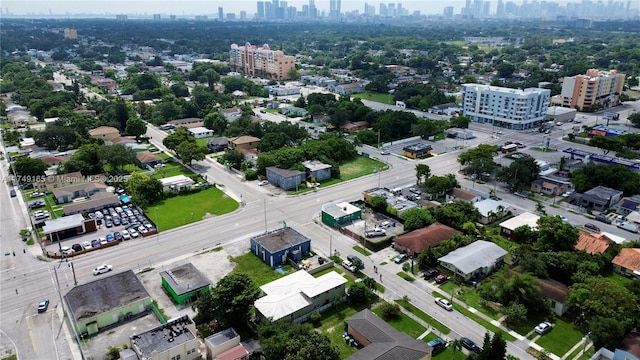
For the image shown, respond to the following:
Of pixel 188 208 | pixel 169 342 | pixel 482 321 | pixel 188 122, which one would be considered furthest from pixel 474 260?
pixel 188 122

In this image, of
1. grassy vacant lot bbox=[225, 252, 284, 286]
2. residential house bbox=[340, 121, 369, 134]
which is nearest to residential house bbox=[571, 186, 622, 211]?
grassy vacant lot bbox=[225, 252, 284, 286]

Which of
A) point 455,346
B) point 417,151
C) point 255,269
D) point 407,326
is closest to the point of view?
point 455,346

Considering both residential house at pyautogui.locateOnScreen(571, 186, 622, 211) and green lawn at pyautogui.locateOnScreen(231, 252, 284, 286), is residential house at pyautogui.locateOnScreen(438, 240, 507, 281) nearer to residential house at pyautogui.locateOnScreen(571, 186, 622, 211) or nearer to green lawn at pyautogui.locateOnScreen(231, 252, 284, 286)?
green lawn at pyautogui.locateOnScreen(231, 252, 284, 286)

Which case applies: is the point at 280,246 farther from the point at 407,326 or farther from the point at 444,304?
the point at 444,304

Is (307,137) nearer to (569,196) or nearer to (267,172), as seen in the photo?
(267,172)

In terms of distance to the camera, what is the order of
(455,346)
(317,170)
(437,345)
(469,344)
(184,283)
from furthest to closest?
(317,170), (184,283), (469,344), (437,345), (455,346)

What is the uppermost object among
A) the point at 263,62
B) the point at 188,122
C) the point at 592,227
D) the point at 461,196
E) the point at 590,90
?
the point at 263,62
